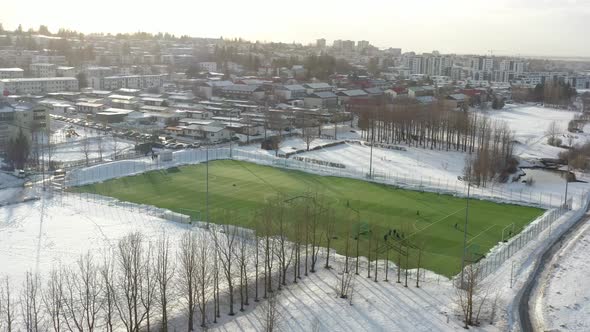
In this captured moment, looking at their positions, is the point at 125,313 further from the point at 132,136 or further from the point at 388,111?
the point at 388,111

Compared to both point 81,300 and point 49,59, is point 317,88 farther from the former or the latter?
point 81,300

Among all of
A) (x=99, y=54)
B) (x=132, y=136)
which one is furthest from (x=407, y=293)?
(x=99, y=54)

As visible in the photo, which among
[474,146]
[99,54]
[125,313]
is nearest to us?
[125,313]

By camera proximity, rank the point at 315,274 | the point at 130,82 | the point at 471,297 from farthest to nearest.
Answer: the point at 130,82
the point at 315,274
the point at 471,297

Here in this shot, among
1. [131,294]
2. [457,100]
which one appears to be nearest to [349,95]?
[457,100]

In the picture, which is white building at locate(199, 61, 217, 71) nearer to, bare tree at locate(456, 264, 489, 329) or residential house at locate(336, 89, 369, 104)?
residential house at locate(336, 89, 369, 104)

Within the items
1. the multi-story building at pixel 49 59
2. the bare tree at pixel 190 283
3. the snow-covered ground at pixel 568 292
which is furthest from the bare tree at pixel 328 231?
the multi-story building at pixel 49 59

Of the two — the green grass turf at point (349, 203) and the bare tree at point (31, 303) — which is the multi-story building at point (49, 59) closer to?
the green grass turf at point (349, 203)
